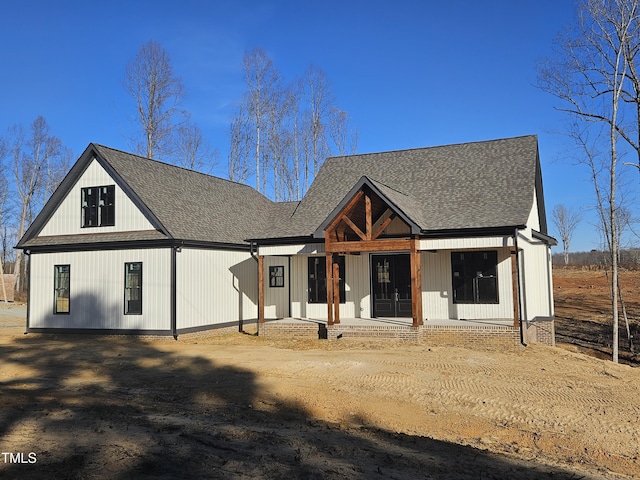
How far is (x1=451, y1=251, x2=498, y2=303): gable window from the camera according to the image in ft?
59.1

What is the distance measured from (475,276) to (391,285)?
9.77ft

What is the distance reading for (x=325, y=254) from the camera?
18.1m

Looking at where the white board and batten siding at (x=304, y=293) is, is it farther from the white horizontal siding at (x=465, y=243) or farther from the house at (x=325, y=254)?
the white horizontal siding at (x=465, y=243)

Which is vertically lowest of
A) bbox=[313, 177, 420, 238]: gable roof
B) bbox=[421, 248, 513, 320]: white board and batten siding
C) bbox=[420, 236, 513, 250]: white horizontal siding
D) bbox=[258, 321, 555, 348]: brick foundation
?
bbox=[258, 321, 555, 348]: brick foundation

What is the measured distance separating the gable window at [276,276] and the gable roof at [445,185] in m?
2.62

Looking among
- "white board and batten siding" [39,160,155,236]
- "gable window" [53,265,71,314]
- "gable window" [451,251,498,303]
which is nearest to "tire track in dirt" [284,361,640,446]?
"gable window" [451,251,498,303]

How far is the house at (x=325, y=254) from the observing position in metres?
16.8

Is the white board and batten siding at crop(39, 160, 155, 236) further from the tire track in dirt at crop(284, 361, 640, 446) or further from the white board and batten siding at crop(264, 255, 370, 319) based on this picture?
the tire track in dirt at crop(284, 361, 640, 446)

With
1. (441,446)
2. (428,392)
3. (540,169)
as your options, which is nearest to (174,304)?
(428,392)

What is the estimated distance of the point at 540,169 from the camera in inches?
822

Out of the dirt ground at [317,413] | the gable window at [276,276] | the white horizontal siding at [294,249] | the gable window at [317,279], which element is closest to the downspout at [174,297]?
the dirt ground at [317,413]

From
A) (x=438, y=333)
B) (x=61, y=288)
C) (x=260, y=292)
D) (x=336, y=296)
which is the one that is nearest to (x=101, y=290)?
(x=61, y=288)

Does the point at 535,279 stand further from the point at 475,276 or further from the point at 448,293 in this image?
the point at 448,293

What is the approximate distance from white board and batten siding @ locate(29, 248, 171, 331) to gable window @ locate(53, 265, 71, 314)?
15 cm
